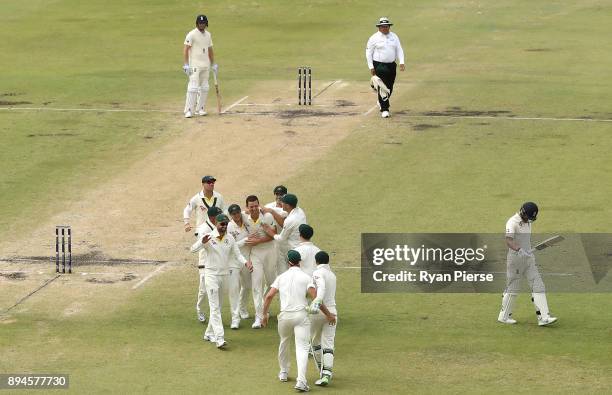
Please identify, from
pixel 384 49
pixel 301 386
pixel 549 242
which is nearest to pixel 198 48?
pixel 384 49

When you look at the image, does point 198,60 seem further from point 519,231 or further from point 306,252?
point 306,252

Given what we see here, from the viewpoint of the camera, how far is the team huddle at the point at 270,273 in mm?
20656

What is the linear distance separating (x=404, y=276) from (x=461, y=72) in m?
16.7

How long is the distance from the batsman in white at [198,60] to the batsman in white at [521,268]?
46.4 ft

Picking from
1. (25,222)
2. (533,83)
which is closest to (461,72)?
(533,83)

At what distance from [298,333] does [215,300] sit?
2340 mm

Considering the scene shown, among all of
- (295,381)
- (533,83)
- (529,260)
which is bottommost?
(295,381)

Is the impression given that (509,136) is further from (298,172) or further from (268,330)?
(268,330)

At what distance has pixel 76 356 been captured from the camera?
22.1 m

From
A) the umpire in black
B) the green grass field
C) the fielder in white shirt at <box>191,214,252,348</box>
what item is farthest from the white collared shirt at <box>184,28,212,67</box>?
the fielder in white shirt at <box>191,214,252,348</box>

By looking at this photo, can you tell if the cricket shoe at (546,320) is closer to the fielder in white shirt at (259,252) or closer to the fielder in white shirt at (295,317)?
the fielder in white shirt at (295,317)

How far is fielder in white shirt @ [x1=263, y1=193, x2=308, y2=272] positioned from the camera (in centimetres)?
2325

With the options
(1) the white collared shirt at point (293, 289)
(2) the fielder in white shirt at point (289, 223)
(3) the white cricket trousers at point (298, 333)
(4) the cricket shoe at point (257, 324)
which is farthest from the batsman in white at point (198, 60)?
(3) the white cricket trousers at point (298, 333)

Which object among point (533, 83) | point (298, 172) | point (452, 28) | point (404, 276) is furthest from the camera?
point (452, 28)
